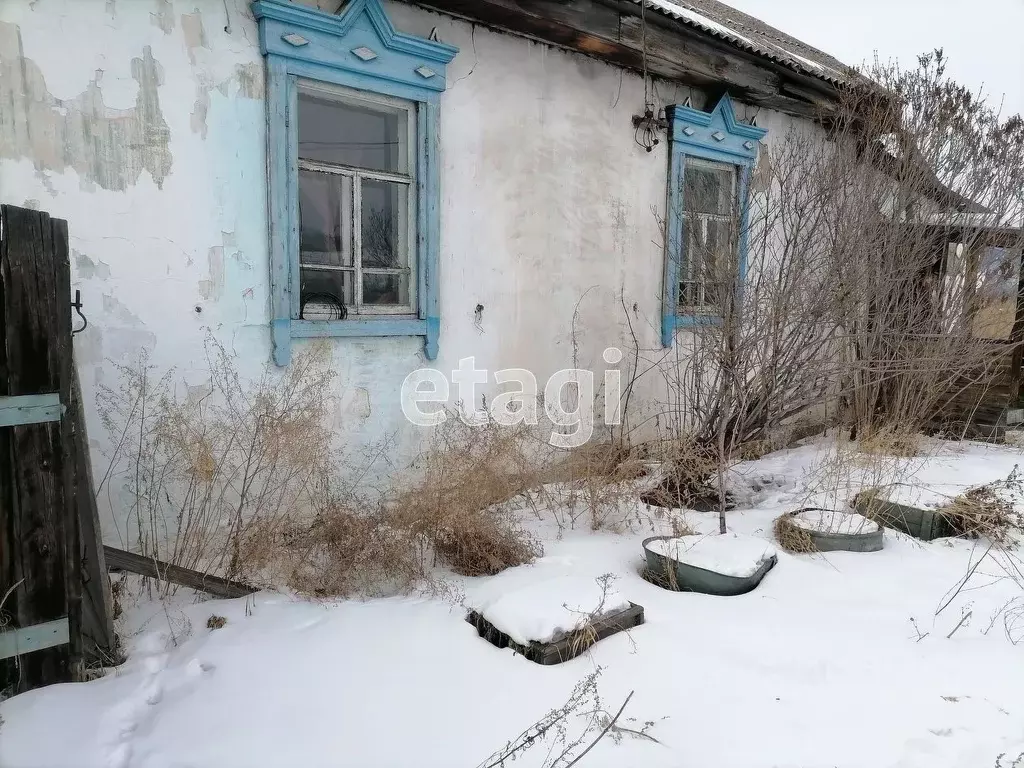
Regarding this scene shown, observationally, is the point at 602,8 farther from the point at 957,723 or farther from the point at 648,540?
the point at 957,723

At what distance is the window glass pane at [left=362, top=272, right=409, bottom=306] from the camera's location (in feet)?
14.5

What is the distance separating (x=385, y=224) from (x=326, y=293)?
63 centimetres

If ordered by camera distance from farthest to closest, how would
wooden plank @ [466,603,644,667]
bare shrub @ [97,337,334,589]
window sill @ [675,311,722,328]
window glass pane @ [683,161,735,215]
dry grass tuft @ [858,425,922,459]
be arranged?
window glass pane @ [683,161,735,215] < dry grass tuft @ [858,425,922,459] < window sill @ [675,311,722,328] < bare shrub @ [97,337,334,589] < wooden plank @ [466,603,644,667]

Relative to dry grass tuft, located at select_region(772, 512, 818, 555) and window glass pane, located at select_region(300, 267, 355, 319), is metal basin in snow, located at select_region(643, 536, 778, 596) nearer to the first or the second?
dry grass tuft, located at select_region(772, 512, 818, 555)

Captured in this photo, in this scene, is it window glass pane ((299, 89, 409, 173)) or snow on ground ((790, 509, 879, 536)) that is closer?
snow on ground ((790, 509, 879, 536))

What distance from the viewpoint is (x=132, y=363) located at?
3482 mm

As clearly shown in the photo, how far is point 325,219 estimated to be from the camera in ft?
14.0

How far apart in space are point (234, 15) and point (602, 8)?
2.53 m

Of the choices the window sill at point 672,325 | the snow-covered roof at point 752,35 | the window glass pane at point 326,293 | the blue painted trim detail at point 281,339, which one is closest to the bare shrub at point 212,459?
the blue painted trim detail at point 281,339

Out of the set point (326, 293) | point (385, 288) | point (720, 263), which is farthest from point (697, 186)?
point (326, 293)

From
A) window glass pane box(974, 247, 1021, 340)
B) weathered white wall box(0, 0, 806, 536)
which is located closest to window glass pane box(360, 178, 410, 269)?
weathered white wall box(0, 0, 806, 536)

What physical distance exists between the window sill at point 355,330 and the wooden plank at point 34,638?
1.86 metres

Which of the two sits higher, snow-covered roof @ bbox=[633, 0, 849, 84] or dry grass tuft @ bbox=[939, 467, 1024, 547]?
snow-covered roof @ bbox=[633, 0, 849, 84]

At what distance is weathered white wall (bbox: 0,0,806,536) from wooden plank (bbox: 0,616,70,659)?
1.25 metres
